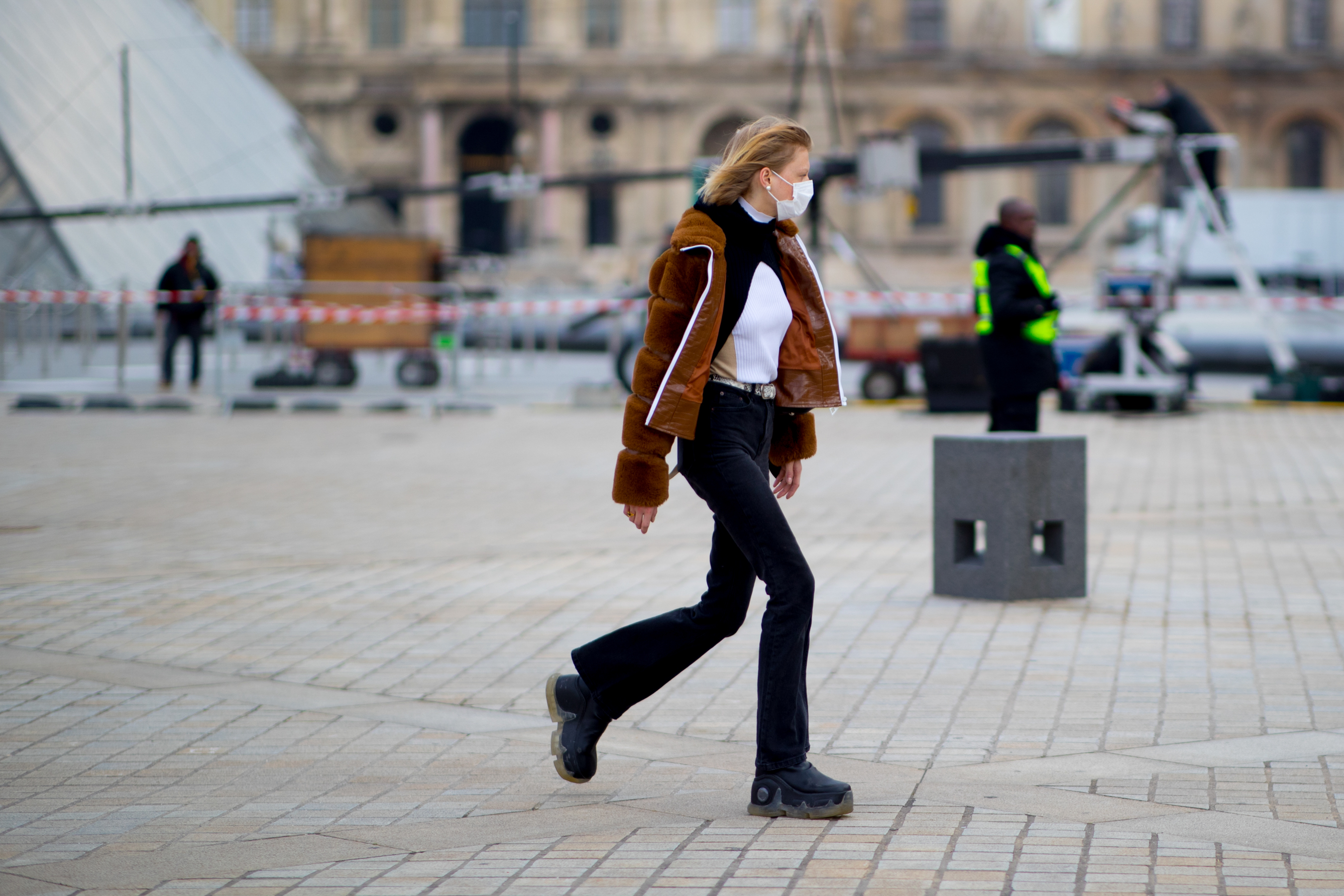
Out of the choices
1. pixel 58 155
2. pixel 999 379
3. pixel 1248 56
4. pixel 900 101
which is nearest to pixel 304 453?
pixel 999 379

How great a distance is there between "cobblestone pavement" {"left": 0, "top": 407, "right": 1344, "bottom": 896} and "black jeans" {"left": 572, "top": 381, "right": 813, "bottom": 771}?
259 millimetres

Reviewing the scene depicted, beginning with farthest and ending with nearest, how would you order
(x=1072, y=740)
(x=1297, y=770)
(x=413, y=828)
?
1. (x=1072, y=740)
2. (x=1297, y=770)
3. (x=413, y=828)

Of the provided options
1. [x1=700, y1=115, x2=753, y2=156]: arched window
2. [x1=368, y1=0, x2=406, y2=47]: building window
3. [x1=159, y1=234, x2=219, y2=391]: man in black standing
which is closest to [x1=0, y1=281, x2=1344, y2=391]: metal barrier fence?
[x1=159, y1=234, x2=219, y2=391]: man in black standing

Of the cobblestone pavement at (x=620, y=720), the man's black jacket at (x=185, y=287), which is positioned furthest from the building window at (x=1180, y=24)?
the cobblestone pavement at (x=620, y=720)

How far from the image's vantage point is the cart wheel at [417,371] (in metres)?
22.4

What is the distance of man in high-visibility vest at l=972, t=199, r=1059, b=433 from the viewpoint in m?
9.24

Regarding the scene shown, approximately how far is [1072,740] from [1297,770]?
631mm

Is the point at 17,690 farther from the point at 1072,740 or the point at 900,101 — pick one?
the point at 900,101

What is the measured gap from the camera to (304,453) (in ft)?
46.8

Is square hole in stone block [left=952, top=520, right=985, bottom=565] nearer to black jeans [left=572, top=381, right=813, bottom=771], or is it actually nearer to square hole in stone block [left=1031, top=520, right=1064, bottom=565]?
square hole in stone block [left=1031, top=520, right=1064, bottom=565]

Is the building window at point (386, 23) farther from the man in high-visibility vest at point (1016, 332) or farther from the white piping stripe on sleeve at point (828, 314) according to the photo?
→ the white piping stripe on sleeve at point (828, 314)

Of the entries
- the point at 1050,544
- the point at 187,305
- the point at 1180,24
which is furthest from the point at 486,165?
the point at 1050,544

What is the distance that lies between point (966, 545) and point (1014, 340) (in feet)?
6.53

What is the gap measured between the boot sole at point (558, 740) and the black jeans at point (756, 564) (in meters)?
0.37
